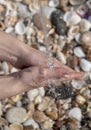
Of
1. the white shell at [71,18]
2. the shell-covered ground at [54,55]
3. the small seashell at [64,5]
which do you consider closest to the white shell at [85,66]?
the shell-covered ground at [54,55]

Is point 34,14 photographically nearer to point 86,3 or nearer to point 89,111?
point 86,3

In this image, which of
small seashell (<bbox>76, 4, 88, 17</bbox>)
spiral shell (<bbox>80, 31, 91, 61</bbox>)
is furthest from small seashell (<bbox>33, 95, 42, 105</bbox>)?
small seashell (<bbox>76, 4, 88, 17</bbox>)

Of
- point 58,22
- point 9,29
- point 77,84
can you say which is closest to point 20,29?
point 9,29

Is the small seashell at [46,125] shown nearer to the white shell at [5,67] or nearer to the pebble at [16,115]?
the pebble at [16,115]

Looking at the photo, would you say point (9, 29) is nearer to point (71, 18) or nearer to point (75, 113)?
point (71, 18)

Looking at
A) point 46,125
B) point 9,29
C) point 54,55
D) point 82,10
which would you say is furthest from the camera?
point 82,10
